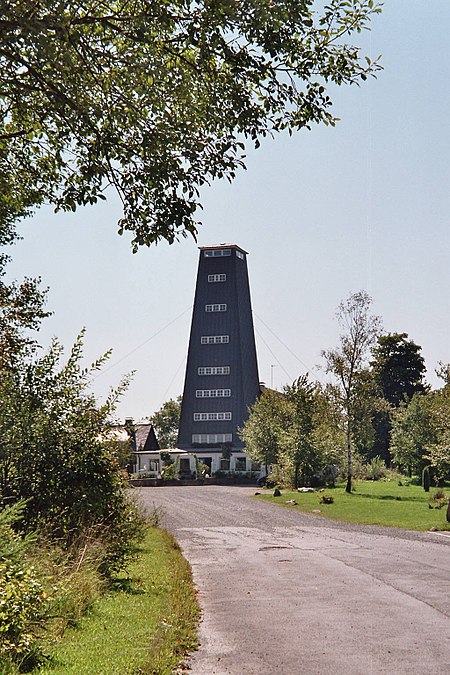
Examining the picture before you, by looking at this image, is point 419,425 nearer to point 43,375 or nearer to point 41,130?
point 43,375

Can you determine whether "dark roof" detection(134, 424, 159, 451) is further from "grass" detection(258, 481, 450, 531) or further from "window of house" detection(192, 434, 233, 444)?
"grass" detection(258, 481, 450, 531)

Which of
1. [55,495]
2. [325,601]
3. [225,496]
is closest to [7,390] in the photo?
[55,495]

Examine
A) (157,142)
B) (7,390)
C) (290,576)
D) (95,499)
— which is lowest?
(290,576)

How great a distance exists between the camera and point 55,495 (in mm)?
14688

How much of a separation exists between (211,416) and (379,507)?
49943 millimetres

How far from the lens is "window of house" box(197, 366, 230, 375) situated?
8712 centimetres

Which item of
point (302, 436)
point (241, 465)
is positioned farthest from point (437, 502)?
point (241, 465)

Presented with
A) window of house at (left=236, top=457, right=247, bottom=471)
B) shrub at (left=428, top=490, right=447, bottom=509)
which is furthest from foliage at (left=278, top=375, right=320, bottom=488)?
window of house at (left=236, top=457, right=247, bottom=471)

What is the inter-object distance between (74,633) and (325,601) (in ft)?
16.8

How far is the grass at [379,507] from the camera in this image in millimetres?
31234

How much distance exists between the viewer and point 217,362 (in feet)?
287

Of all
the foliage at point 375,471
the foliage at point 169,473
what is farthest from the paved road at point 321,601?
the foliage at point 169,473

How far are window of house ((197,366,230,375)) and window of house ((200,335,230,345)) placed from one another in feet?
8.84

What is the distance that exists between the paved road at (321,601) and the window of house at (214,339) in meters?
58.9
